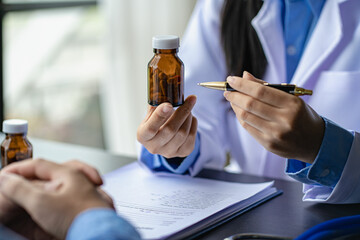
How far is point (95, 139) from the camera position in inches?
133

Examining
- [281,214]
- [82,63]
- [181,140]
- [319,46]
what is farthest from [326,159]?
[82,63]

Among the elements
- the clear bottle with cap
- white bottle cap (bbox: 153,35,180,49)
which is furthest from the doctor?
the clear bottle with cap

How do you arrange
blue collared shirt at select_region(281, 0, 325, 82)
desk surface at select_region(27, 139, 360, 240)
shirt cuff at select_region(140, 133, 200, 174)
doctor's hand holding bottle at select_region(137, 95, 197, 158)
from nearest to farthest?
desk surface at select_region(27, 139, 360, 240)
doctor's hand holding bottle at select_region(137, 95, 197, 158)
shirt cuff at select_region(140, 133, 200, 174)
blue collared shirt at select_region(281, 0, 325, 82)

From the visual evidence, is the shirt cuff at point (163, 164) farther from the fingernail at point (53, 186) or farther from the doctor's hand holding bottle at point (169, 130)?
the fingernail at point (53, 186)

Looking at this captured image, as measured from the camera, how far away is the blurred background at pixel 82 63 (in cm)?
255

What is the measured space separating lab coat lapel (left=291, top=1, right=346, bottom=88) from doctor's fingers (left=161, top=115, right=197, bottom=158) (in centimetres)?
39

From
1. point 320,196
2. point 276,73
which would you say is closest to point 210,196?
point 320,196

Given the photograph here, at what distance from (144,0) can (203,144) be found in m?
1.46

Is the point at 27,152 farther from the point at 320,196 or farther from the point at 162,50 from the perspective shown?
the point at 320,196

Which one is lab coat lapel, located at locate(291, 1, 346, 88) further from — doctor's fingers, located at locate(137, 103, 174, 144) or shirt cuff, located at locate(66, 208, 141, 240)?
shirt cuff, located at locate(66, 208, 141, 240)

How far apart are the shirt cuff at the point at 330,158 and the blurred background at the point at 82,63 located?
169 centimetres

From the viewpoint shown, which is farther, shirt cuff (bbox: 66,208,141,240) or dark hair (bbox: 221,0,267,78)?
dark hair (bbox: 221,0,267,78)

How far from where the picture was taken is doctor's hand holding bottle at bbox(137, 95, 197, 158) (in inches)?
37.1

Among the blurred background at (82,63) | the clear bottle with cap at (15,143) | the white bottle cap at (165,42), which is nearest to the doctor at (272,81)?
the white bottle cap at (165,42)
